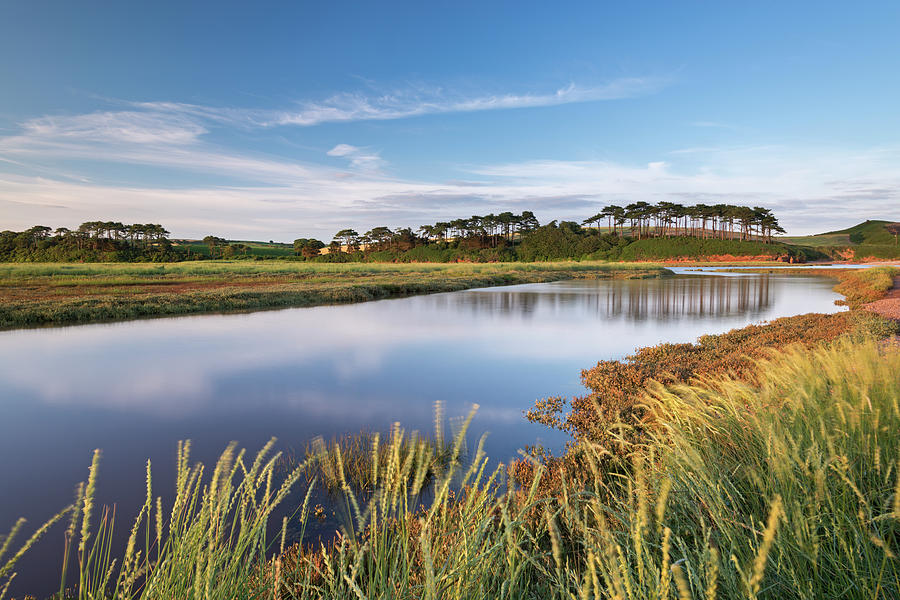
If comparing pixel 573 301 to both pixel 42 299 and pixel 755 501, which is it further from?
pixel 42 299

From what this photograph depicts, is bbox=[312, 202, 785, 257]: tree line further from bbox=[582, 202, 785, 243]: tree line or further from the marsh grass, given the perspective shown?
the marsh grass

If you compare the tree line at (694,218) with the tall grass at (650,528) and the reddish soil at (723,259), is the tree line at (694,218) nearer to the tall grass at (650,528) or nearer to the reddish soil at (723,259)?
the reddish soil at (723,259)

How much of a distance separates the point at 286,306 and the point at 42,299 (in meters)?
13.2

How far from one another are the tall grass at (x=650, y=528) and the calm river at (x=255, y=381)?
2157mm

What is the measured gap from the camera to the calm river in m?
7.48

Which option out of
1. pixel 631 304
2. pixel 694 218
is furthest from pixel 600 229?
pixel 631 304

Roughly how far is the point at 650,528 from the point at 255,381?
10.8 metres

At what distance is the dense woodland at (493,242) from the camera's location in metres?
123

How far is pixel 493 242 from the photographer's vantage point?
149 meters

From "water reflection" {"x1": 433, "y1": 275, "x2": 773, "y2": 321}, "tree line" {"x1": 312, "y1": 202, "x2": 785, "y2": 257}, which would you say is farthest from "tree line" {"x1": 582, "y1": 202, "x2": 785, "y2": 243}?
"water reflection" {"x1": 433, "y1": 275, "x2": 773, "y2": 321}

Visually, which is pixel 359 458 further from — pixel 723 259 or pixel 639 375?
pixel 723 259

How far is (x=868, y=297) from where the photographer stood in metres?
27.0

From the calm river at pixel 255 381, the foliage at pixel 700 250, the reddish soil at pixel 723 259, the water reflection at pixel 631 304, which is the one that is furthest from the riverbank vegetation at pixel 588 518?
the foliage at pixel 700 250

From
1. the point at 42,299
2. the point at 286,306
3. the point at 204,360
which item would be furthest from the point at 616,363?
the point at 42,299
